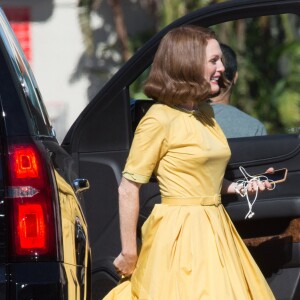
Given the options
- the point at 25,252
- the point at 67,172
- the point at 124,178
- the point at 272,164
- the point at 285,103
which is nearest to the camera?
the point at 25,252

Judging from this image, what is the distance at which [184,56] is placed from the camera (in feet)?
14.8

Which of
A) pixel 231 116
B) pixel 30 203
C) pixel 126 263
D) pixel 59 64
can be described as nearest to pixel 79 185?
pixel 126 263

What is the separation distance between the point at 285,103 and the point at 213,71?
8.23m

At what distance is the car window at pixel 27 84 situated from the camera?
12.6ft

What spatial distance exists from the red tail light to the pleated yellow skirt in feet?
2.62

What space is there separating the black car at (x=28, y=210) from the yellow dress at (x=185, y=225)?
0.62m

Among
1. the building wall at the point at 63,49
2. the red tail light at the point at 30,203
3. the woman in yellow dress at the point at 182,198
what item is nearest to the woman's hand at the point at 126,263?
the woman in yellow dress at the point at 182,198

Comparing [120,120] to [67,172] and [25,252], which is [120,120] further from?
[25,252]

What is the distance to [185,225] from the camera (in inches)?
175

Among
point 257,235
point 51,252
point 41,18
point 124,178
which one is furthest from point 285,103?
point 51,252

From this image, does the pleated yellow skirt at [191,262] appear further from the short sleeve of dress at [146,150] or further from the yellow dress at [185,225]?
the short sleeve of dress at [146,150]

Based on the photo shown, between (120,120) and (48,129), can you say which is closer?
(48,129)

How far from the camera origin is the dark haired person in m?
5.39

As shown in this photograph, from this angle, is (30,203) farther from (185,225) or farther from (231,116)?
(231,116)
